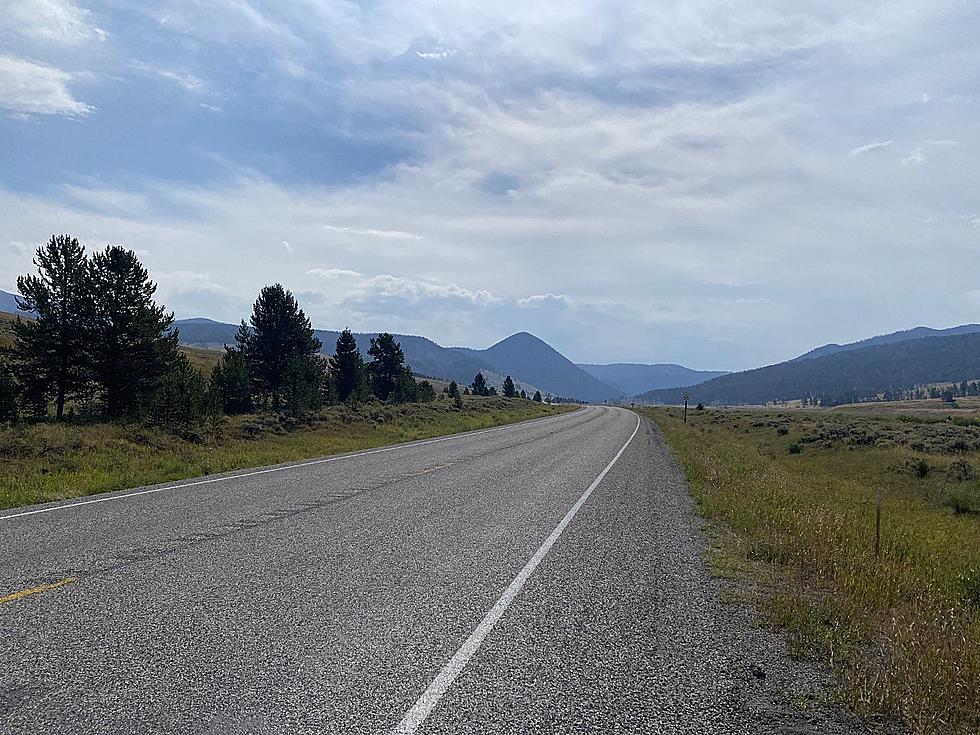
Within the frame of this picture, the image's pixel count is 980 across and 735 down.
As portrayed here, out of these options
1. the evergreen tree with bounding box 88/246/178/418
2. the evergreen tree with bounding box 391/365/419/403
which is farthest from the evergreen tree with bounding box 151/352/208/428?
the evergreen tree with bounding box 391/365/419/403

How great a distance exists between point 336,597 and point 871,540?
8689 mm

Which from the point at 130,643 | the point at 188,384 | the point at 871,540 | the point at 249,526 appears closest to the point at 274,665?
the point at 130,643

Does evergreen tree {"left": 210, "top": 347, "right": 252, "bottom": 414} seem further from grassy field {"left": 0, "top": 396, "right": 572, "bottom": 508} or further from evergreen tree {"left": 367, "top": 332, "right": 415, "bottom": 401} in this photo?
evergreen tree {"left": 367, "top": 332, "right": 415, "bottom": 401}

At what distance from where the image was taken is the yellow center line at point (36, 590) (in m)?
5.67

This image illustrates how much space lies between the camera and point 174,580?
639 centimetres

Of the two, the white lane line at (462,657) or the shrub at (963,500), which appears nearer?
the white lane line at (462,657)

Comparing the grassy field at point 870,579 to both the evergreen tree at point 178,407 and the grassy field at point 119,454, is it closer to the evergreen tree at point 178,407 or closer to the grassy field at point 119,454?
the grassy field at point 119,454

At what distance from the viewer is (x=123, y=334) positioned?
2658cm

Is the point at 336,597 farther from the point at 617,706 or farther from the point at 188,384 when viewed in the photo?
the point at 188,384

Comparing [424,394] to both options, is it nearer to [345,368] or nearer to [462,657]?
[345,368]

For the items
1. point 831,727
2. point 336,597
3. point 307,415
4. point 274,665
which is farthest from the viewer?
point 307,415

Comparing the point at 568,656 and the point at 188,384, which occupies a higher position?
the point at 188,384

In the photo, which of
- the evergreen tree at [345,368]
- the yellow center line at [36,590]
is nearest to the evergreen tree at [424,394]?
the evergreen tree at [345,368]

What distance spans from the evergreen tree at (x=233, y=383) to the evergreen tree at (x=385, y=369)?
2620 cm
